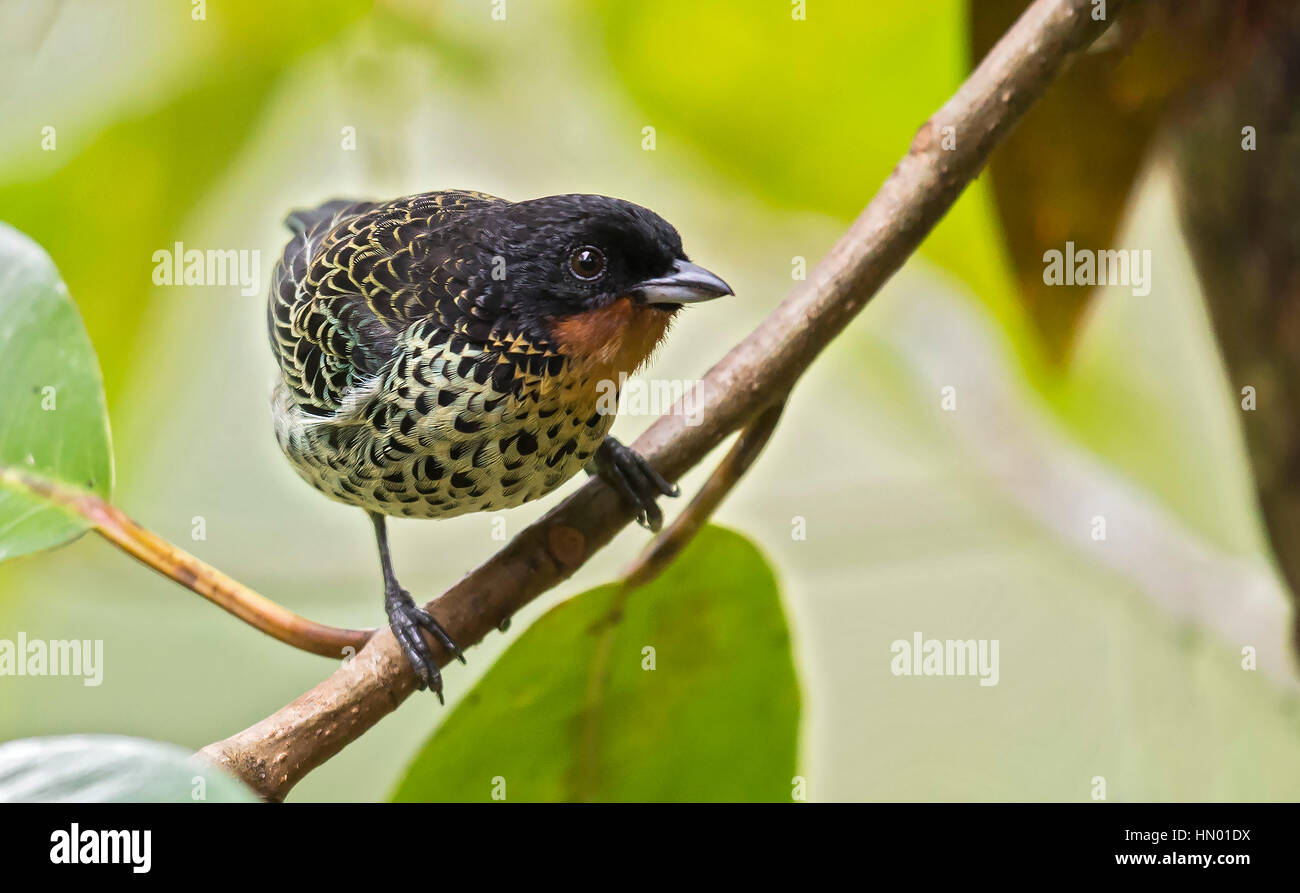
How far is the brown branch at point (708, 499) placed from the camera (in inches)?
56.6

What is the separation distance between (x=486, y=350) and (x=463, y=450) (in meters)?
0.14

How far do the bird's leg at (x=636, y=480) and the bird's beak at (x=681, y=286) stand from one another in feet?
0.67

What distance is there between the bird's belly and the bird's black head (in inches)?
4.7

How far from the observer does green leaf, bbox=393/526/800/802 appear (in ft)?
5.11

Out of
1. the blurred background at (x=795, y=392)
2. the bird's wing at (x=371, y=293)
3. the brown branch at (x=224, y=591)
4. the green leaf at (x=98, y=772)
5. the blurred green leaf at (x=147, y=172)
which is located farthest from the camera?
the blurred background at (x=795, y=392)

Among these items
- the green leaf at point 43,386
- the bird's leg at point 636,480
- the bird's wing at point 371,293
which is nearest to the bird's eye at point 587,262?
the bird's wing at point 371,293

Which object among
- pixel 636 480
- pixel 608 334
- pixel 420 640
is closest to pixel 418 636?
pixel 420 640

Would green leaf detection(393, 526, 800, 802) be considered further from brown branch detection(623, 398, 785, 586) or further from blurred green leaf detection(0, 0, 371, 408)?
blurred green leaf detection(0, 0, 371, 408)

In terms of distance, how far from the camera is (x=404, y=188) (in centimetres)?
199

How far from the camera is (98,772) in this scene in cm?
99

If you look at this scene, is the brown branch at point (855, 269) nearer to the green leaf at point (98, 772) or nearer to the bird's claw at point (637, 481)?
the bird's claw at point (637, 481)

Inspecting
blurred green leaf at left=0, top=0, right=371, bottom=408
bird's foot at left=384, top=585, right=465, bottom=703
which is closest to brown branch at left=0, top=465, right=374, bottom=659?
bird's foot at left=384, top=585, right=465, bottom=703
